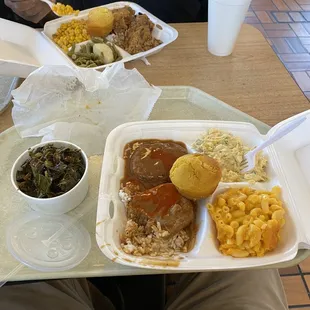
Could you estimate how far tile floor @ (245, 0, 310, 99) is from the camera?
2.77m

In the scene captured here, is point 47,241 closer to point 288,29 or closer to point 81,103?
point 81,103

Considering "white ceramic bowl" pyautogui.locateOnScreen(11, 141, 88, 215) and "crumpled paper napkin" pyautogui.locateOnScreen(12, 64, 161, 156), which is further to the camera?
"crumpled paper napkin" pyautogui.locateOnScreen(12, 64, 161, 156)

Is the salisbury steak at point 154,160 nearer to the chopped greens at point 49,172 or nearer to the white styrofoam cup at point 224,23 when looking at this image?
the chopped greens at point 49,172

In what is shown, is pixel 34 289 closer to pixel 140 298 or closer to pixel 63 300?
pixel 63 300

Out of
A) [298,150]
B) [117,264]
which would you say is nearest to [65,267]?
[117,264]

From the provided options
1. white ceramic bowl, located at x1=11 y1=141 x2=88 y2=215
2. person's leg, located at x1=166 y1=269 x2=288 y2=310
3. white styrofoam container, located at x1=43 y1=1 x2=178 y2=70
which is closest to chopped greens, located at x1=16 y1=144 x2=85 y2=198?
white ceramic bowl, located at x1=11 y1=141 x2=88 y2=215

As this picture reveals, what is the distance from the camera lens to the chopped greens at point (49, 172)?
0.86 meters

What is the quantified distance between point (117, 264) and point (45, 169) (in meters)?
0.27

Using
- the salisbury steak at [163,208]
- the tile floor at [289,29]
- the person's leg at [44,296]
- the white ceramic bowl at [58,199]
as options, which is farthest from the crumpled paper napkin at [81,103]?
the tile floor at [289,29]

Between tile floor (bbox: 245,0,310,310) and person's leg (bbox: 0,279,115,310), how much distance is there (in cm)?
211

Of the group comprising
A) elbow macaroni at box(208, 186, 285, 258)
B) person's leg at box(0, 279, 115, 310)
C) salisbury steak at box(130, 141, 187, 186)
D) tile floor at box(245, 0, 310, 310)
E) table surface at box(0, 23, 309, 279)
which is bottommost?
tile floor at box(245, 0, 310, 310)

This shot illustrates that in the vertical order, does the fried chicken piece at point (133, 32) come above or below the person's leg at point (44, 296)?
above

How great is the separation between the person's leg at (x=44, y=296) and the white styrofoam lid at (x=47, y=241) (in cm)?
18

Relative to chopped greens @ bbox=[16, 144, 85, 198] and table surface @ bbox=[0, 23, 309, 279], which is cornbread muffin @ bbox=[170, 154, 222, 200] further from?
table surface @ bbox=[0, 23, 309, 279]
